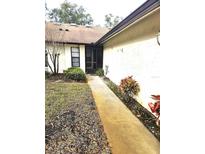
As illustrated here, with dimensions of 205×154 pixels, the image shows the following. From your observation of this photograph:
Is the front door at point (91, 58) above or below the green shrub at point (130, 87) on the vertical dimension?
above

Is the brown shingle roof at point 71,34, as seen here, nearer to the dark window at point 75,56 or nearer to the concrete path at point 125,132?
the dark window at point 75,56

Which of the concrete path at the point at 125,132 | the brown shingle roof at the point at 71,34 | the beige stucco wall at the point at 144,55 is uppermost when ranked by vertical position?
the brown shingle roof at the point at 71,34

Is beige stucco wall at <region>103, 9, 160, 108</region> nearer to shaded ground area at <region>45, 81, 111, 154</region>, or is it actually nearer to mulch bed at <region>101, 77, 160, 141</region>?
mulch bed at <region>101, 77, 160, 141</region>

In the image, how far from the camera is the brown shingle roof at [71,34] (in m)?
16.3

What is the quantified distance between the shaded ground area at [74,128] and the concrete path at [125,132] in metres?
0.20

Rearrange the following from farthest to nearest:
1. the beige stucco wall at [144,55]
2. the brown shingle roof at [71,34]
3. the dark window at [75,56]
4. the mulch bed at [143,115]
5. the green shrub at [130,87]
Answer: the dark window at [75,56], the brown shingle roof at [71,34], the green shrub at [130,87], the beige stucco wall at [144,55], the mulch bed at [143,115]

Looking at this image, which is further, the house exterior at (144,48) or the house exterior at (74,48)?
the house exterior at (74,48)

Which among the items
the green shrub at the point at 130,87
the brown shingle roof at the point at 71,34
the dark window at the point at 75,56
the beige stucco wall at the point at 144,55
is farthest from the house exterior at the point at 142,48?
the brown shingle roof at the point at 71,34

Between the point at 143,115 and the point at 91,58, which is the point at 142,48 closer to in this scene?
the point at 143,115

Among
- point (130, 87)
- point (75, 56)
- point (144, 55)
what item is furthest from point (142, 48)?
point (75, 56)
